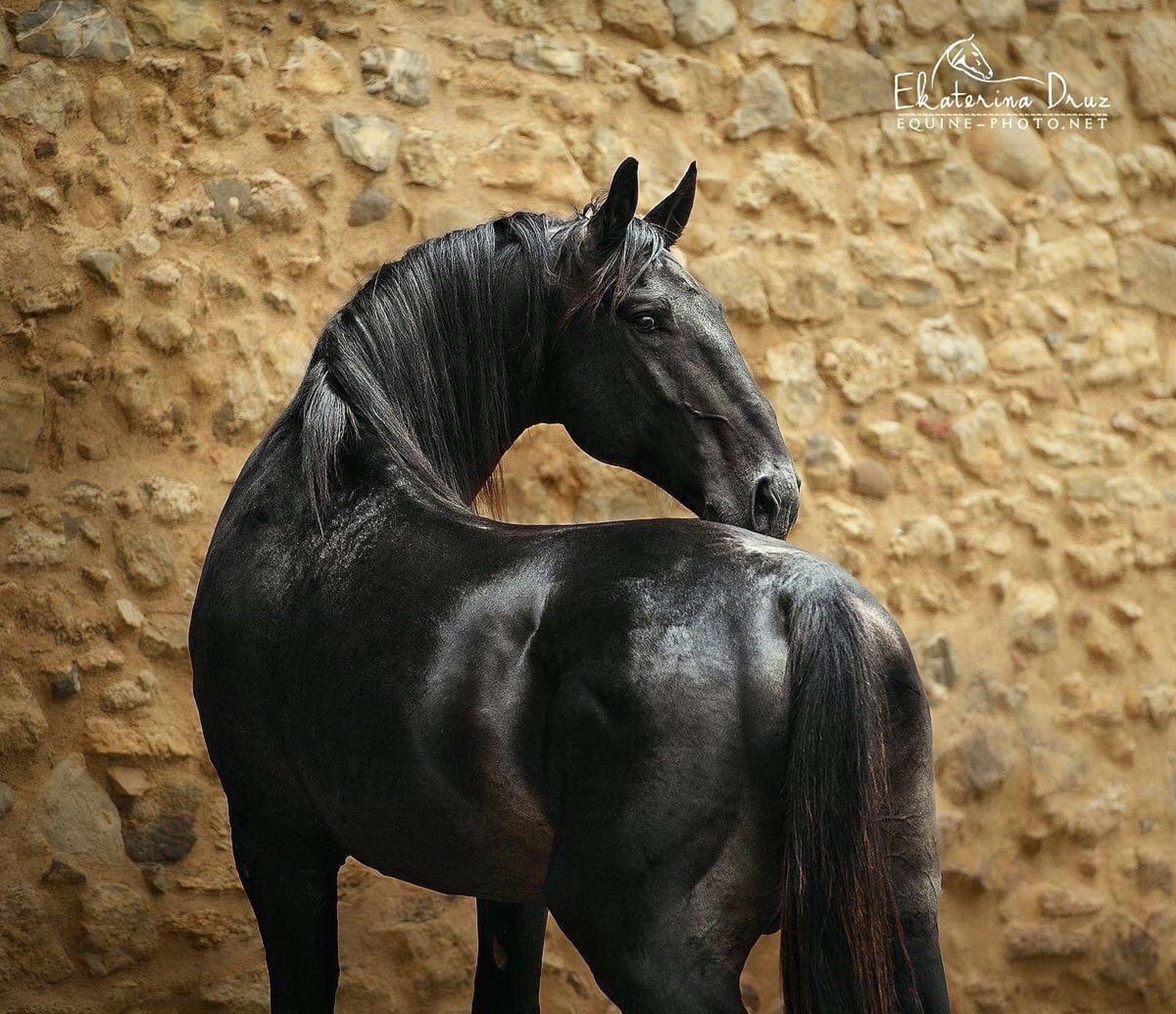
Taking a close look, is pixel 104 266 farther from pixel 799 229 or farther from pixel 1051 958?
pixel 1051 958

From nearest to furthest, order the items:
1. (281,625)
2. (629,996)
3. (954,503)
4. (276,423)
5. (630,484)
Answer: (629,996), (281,625), (276,423), (630,484), (954,503)

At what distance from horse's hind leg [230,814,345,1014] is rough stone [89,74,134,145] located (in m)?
2.11

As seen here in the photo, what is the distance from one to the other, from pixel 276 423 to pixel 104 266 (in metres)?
1.50

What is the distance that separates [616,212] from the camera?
6.32ft

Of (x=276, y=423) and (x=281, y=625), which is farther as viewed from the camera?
(x=276, y=423)

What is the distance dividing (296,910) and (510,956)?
33 centimetres

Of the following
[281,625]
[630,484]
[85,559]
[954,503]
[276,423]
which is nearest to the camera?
[281,625]

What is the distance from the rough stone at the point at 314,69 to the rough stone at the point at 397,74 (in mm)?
59

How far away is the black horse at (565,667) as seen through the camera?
56.7 inches

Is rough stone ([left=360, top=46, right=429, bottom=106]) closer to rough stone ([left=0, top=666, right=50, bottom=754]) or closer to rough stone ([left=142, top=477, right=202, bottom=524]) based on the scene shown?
rough stone ([left=142, top=477, right=202, bottom=524])

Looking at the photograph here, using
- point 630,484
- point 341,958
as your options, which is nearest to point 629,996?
point 341,958

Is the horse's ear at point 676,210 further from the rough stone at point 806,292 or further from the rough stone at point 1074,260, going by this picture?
the rough stone at point 1074,260

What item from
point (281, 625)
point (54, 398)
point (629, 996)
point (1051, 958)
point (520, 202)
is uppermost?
point (520, 202)

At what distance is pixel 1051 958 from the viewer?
154 inches
